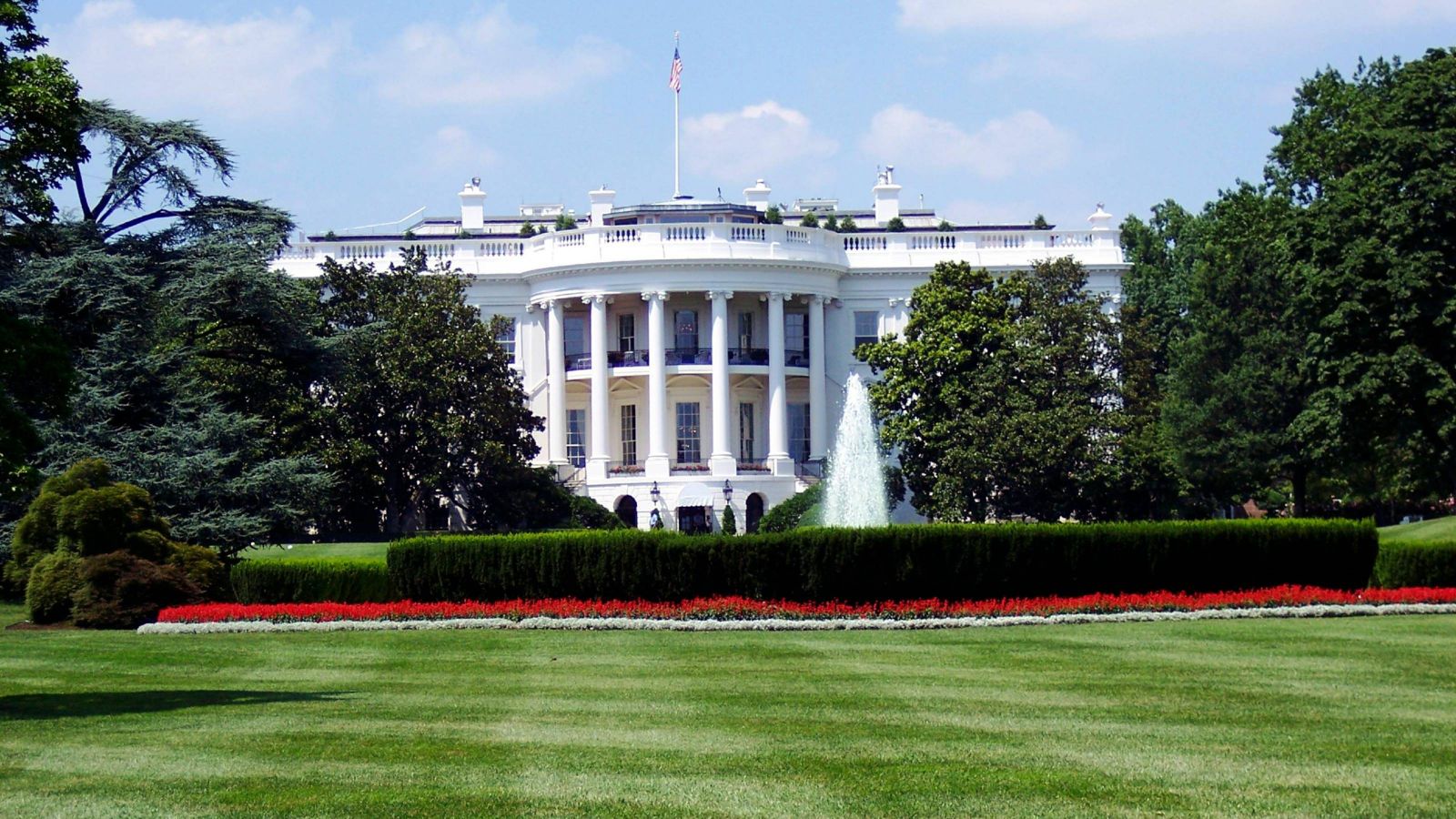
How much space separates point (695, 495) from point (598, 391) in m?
5.53

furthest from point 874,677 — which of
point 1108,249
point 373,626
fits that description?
point 1108,249

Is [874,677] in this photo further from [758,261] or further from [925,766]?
[758,261]

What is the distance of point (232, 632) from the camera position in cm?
3041

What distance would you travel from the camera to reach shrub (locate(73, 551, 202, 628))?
31.6 metres

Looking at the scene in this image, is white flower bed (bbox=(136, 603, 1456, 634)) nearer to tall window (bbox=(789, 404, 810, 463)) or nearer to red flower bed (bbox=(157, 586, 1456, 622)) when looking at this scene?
red flower bed (bbox=(157, 586, 1456, 622))

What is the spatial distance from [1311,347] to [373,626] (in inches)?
1022

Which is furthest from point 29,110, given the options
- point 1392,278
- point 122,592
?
point 1392,278

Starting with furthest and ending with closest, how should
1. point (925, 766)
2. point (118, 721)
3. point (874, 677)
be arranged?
point (874, 677)
point (118, 721)
point (925, 766)

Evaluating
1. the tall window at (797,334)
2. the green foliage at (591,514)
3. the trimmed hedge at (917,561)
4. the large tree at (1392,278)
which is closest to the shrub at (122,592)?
the trimmed hedge at (917,561)

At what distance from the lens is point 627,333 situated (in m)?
73.1

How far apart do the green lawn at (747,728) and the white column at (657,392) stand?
41.4 m

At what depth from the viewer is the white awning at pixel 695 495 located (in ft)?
219

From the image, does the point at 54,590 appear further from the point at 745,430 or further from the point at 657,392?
Answer: the point at 745,430

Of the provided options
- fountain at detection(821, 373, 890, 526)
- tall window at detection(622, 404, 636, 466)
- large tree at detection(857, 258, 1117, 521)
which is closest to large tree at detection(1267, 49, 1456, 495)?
large tree at detection(857, 258, 1117, 521)
